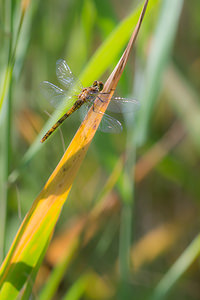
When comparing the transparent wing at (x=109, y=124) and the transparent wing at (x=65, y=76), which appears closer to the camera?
the transparent wing at (x=109, y=124)

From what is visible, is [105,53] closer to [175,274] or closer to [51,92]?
[51,92]

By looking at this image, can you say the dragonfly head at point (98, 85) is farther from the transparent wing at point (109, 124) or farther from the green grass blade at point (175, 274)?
the green grass blade at point (175, 274)

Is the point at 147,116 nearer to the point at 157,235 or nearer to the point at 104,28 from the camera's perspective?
the point at 104,28

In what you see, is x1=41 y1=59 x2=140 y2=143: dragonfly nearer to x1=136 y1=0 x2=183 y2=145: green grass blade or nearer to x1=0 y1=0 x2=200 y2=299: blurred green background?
x1=0 y1=0 x2=200 y2=299: blurred green background

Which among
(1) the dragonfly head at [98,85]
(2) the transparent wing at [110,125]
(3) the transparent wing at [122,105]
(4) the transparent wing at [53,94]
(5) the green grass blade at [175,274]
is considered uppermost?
(4) the transparent wing at [53,94]

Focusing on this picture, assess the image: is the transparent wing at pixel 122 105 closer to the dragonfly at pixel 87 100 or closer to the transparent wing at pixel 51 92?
the dragonfly at pixel 87 100

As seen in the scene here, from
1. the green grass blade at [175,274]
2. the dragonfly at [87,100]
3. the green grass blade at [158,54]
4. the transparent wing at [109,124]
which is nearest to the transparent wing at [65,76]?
the dragonfly at [87,100]

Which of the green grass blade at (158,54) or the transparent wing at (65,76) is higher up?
the transparent wing at (65,76)
